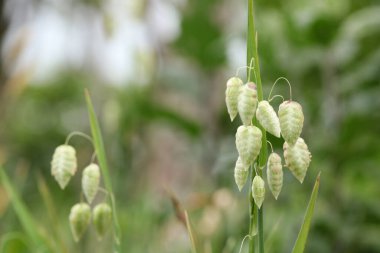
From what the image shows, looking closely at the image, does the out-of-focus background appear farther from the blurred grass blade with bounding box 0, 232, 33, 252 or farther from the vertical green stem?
the vertical green stem

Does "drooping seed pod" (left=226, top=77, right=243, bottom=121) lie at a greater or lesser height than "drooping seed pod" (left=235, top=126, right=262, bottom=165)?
greater

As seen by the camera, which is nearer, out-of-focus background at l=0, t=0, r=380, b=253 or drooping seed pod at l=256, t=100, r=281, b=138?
drooping seed pod at l=256, t=100, r=281, b=138

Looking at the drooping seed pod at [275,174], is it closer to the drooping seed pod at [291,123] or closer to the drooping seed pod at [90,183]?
the drooping seed pod at [291,123]

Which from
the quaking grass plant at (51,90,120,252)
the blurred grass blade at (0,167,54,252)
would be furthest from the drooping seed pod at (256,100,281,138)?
the blurred grass blade at (0,167,54,252)

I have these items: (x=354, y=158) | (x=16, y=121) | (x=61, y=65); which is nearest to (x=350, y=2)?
(x=354, y=158)

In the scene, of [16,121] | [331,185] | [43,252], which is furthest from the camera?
[16,121]

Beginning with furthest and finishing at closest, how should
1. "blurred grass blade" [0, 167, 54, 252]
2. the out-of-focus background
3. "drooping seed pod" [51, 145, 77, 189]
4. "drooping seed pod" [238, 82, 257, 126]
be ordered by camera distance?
the out-of-focus background < "blurred grass blade" [0, 167, 54, 252] < "drooping seed pod" [51, 145, 77, 189] < "drooping seed pod" [238, 82, 257, 126]

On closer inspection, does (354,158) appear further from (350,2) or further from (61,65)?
(61,65)
